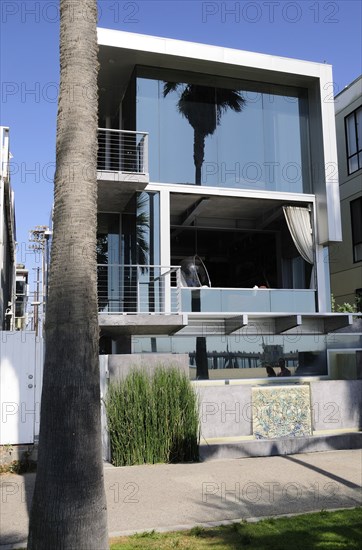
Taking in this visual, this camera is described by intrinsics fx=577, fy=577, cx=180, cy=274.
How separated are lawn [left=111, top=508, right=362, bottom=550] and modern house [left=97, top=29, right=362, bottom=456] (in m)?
7.84

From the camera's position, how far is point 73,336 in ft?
15.1

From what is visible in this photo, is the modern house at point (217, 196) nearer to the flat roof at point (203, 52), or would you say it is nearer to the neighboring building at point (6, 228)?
the flat roof at point (203, 52)

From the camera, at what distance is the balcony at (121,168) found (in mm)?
14641

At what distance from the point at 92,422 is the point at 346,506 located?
4.18m

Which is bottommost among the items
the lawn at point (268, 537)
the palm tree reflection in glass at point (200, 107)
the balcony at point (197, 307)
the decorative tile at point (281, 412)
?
the lawn at point (268, 537)

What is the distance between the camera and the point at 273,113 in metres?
17.1

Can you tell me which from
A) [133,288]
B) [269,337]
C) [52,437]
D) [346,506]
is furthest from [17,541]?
[269,337]

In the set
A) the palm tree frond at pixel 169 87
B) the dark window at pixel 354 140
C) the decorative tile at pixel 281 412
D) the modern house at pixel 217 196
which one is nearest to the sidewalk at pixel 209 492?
the decorative tile at pixel 281 412

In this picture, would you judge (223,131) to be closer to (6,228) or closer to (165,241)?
(165,241)

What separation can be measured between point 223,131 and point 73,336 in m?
13.0

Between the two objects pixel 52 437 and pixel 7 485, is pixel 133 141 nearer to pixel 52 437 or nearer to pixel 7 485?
pixel 7 485

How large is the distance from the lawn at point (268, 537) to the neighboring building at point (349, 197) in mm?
17273

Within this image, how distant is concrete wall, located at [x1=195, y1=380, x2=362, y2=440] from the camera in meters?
11.0

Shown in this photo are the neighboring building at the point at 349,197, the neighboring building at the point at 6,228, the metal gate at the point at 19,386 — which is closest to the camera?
the metal gate at the point at 19,386
